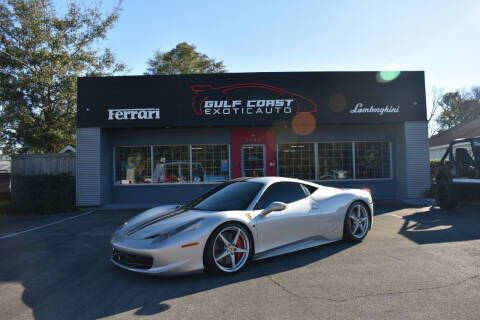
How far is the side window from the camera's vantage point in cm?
486

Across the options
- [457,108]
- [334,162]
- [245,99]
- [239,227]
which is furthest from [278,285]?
[457,108]

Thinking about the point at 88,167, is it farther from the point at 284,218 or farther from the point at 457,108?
the point at 457,108

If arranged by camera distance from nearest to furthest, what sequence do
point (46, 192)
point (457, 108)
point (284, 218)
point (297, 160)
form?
1. point (284, 218)
2. point (46, 192)
3. point (297, 160)
4. point (457, 108)

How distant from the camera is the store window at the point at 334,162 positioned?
529 inches

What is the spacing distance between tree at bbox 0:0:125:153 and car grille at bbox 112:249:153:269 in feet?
58.6

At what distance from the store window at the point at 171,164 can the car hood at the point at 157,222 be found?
801cm

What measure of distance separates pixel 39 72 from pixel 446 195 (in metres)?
20.5

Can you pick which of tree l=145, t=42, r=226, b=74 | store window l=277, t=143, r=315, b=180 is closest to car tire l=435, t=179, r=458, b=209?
store window l=277, t=143, r=315, b=180

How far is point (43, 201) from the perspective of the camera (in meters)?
11.7

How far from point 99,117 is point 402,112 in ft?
36.9

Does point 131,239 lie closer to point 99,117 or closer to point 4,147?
point 99,117

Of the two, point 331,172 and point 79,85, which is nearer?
point 79,85

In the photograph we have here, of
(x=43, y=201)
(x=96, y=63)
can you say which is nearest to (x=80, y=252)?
(x=43, y=201)

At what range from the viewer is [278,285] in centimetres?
381
